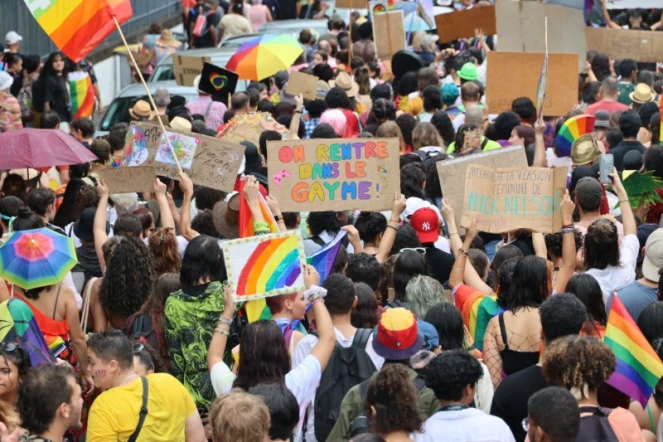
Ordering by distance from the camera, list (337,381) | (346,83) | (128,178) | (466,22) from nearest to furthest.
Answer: (337,381) < (128,178) < (346,83) < (466,22)

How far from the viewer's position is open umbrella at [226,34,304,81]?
47.3 ft

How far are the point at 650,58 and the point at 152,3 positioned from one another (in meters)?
15.7

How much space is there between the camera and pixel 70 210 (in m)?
9.55

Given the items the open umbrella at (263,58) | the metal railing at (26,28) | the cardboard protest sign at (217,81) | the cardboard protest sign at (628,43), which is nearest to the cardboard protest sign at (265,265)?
the cardboard protest sign at (217,81)

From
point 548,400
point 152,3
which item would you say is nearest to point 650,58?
point 548,400

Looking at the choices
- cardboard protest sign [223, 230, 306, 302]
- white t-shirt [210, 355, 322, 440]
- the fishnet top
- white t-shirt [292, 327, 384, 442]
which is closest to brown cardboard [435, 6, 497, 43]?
the fishnet top

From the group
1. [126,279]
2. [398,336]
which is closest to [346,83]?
[126,279]

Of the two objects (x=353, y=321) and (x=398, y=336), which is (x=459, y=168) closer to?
(x=353, y=321)

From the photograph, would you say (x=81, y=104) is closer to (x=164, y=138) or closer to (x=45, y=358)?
(x=164, y=138)

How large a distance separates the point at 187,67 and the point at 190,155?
269 inches

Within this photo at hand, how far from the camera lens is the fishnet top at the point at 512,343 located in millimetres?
5953

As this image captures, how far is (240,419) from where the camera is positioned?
4480 millimetres

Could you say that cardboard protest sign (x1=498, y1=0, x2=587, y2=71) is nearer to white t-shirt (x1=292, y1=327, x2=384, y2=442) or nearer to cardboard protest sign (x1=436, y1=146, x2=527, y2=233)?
cardboard protest sign (x1=436, y1=146, x2=527, y2=233)

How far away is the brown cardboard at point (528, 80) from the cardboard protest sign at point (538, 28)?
3.04 ft
